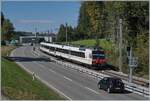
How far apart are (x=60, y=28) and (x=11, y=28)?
25592mm

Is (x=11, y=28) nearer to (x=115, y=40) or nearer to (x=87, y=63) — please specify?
(x=115, y=40)

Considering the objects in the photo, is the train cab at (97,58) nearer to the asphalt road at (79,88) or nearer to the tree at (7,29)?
the asphalt road at (79,88)

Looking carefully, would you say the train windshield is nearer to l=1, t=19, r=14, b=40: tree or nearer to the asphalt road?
the asphalt road

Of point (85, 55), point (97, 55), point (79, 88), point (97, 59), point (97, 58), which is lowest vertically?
point (79, 88)

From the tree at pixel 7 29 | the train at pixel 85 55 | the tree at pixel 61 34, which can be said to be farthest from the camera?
the tree at pixel 61 34

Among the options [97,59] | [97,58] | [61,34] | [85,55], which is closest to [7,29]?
[61,34]

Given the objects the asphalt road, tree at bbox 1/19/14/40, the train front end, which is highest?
tree at bbox 1/19/14/40

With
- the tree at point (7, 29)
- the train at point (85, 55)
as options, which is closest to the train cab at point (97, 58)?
the train at point (85, 55)

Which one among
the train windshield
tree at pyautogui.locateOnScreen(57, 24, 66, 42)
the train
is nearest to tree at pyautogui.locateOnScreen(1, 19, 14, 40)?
tree at pyautogui.locateOnScreen(57, 24, 66, 42)

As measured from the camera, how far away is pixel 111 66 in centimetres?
6662

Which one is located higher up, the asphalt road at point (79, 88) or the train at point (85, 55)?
the train at point (85, 55)

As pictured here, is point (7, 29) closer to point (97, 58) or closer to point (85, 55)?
point (85, 55)

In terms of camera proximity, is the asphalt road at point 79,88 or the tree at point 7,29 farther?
the tree at point 7,29

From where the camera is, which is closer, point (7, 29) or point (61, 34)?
point (7, 29)
